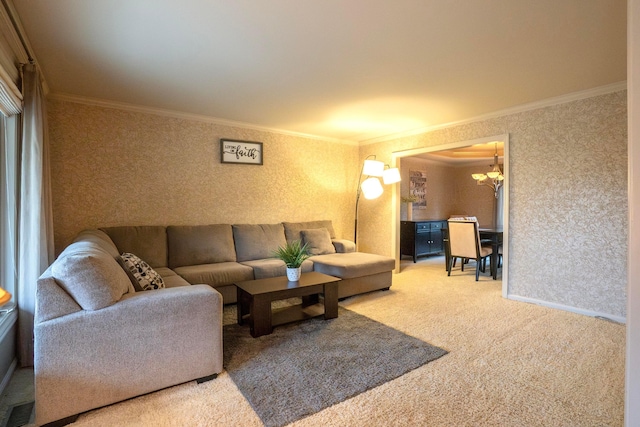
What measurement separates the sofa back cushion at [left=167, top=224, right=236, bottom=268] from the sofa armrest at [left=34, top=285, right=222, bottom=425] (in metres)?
1.82

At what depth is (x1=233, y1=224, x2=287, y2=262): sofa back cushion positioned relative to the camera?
4.21m

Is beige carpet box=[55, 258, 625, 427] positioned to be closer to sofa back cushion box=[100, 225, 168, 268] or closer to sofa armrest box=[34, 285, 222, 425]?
sofa armrest box=[34, 285, 222, 425]

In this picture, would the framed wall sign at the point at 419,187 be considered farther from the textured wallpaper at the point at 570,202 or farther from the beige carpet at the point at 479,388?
the beige carpet at the point at 479,388

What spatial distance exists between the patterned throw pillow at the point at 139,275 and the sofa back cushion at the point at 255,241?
5.48 feet

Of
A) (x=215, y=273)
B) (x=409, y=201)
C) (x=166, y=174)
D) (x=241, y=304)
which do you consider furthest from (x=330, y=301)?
(x=409, y=201)

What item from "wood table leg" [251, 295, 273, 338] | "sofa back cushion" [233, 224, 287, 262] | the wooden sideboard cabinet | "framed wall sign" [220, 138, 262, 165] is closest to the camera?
"wood table leg" [251, 295, 273, 338]

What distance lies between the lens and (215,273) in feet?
11.3

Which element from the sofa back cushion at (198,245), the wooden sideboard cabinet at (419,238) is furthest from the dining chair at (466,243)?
the sofa back cushion at (198,245)

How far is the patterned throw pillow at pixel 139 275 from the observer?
93.7 inches

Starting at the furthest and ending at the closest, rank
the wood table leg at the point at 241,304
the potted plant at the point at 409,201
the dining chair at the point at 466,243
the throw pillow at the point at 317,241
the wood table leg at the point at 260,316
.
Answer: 1. the potted plant at the point at 409,201
2. the dining chair at the point at 466,243
3. the throw pillow at the point at 317,241
4. the wood table leg at the point at 241,304
5. the wood table leg at the point at 260,316

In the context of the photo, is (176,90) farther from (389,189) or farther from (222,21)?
(389,189)

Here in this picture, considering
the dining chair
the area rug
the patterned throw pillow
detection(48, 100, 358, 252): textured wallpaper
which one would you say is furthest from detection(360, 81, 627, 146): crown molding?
the patterned throw pillow

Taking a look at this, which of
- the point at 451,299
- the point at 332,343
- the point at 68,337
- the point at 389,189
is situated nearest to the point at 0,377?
the point at 68,337

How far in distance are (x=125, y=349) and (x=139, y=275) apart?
750 mm
